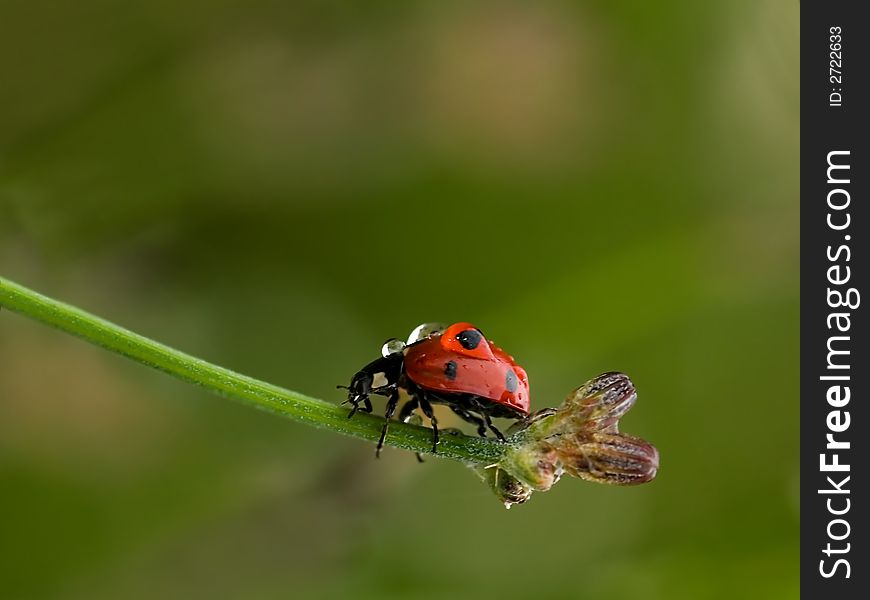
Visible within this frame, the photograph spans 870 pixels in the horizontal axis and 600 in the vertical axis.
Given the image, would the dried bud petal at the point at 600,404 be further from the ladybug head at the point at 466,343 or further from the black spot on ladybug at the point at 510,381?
the ladybug head at the point at 466,343

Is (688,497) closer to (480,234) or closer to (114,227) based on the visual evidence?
(480,234)

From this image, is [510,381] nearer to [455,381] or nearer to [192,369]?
[455,381]

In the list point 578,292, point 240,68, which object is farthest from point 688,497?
point 240,68

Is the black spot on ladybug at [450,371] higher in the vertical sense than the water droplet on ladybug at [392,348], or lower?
lower

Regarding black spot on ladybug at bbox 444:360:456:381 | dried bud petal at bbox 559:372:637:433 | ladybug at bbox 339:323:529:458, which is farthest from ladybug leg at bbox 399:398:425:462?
dried bud petal at bbox 559:372:637:433

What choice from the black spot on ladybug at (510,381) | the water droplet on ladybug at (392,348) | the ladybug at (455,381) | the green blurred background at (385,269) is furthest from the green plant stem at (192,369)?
the green blurred background at (385,269)

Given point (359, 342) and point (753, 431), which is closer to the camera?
point (359, 342)
